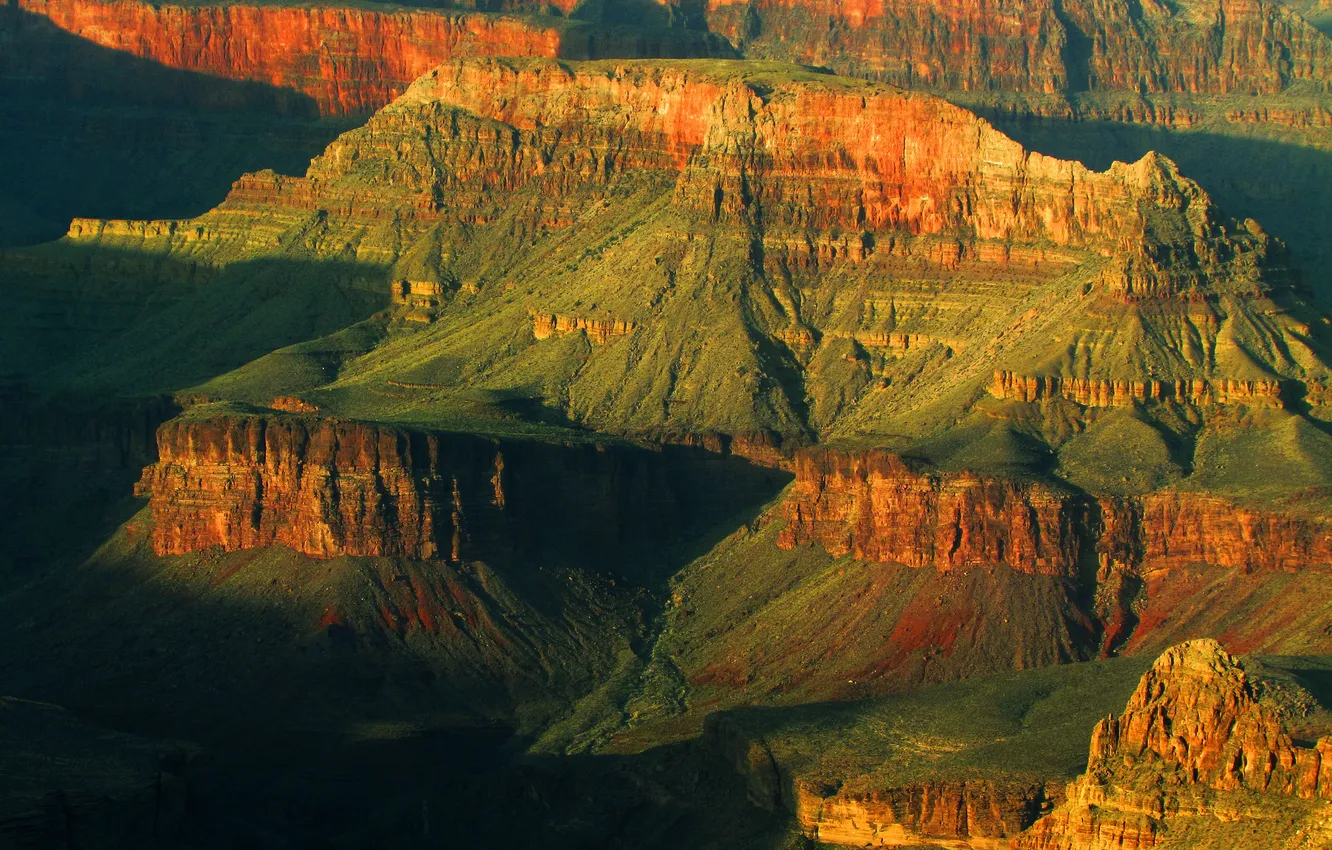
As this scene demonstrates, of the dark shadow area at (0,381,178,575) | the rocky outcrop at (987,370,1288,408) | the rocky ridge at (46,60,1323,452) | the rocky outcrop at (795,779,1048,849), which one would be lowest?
the rocky outcrop at (795,779,1048,849)

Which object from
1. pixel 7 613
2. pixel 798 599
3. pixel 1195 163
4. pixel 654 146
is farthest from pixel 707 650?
pixel 1195 163

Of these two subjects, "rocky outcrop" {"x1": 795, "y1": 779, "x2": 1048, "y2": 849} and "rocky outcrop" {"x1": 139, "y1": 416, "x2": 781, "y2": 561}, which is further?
"rocky outcrop" {"x1": 139, "y1": 416, "x2": 781, "y2": 561}

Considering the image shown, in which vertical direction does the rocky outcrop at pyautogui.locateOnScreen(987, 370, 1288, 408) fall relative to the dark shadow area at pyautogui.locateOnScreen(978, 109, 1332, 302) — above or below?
below

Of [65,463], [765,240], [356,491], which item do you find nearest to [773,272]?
[765,240]

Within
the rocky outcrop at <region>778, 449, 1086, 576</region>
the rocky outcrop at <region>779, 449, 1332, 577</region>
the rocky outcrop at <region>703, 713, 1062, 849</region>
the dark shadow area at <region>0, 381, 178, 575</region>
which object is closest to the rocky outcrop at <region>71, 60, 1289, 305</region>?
the rocky outcrop at <region>779, 449, 1332, 577</region>

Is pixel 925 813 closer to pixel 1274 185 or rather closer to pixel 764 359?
pixel 764 359

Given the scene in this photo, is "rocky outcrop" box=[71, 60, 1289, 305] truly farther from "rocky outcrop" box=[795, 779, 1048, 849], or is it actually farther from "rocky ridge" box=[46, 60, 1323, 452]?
"rocky outcrop" box=[795, 779, 1048, 849]

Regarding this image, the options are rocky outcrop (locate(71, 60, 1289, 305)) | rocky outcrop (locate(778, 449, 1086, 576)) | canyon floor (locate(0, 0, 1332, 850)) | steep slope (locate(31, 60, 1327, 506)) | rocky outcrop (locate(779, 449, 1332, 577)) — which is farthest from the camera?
rocky outcrop (locate(71, 60, 1289, 305))
